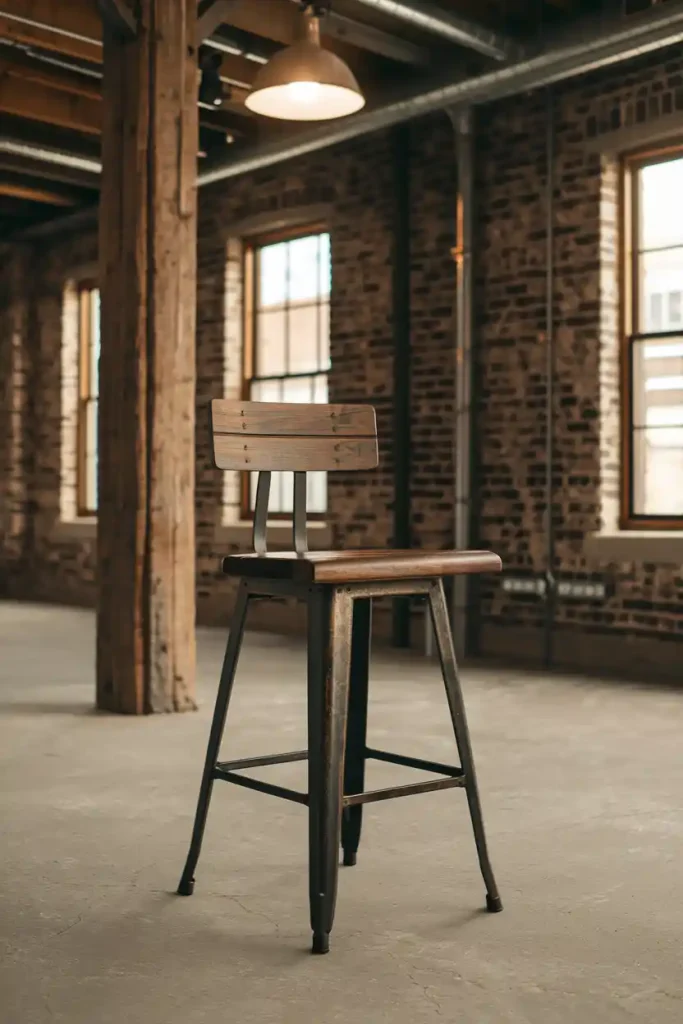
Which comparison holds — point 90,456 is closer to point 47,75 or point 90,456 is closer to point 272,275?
point 272,275

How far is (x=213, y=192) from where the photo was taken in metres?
9.27

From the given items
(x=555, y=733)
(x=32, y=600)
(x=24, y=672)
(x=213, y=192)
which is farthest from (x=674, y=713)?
(x=32, y=600)

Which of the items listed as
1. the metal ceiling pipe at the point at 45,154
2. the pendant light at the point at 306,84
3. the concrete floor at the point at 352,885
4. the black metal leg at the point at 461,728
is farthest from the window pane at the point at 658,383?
the black metal leg at the point at 461,728

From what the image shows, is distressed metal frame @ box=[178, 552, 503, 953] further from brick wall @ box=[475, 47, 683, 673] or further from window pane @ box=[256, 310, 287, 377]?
window pane @ box=[256, 310, 287, 377]

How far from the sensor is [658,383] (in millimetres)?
6641

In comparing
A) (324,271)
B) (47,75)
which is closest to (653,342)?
(324,271)

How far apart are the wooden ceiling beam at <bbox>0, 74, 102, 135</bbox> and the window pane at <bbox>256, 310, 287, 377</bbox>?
5.95 feet

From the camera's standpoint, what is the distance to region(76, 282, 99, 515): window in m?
11.0

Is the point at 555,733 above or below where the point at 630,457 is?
below

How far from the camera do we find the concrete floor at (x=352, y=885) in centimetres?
215

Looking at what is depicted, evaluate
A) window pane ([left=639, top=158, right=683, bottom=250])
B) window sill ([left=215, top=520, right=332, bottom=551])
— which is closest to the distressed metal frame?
window pane ([left=639, top=158, right=683, bottom=250])

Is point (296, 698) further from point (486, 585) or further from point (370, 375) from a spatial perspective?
point (370, 375)

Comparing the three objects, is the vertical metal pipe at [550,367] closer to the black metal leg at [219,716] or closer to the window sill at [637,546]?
the window sill at [637,546]

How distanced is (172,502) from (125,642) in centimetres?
64
